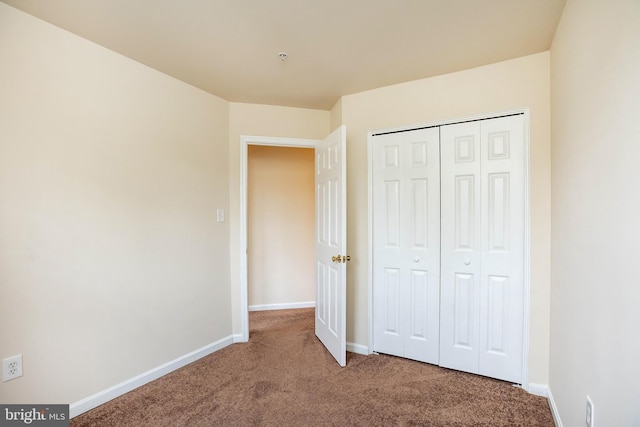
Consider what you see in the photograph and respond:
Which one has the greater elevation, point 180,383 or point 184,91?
point 184,91

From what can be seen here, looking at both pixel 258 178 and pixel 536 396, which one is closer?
pixel 536 396

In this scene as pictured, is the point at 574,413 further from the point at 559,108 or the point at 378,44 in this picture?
the point at 378,44

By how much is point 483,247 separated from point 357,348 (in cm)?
145

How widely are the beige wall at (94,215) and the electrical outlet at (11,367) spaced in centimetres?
3

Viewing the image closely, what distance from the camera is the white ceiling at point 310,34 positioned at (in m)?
1.61

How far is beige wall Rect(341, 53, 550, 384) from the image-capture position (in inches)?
80.7

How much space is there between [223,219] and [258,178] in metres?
1.28

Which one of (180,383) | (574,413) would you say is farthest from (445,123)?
(180,383)

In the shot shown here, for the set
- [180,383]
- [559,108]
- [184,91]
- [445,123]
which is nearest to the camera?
[559,108]

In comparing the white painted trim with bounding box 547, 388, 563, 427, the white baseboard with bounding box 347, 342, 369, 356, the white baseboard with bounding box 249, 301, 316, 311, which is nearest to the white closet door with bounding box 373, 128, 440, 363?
the white baseboard with bounding box 347, 342, 369, 356

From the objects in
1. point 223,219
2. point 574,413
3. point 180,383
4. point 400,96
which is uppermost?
point 400,96

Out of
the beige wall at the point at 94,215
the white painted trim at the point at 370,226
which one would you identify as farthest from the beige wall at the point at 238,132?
the white painted trim at the point at 370,226

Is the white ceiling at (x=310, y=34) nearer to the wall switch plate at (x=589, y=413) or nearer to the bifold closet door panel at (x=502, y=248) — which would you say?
the bifold closet door panel at (x=502, y=248)

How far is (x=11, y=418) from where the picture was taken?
161cm
